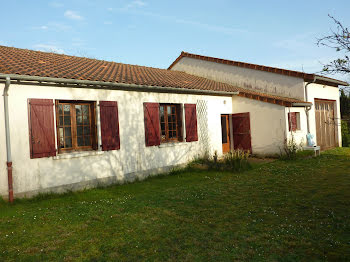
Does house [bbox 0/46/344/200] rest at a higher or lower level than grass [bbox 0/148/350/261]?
higher

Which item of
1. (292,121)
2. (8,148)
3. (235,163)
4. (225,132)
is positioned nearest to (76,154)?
(8,148)

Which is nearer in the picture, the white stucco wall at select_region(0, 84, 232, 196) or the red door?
the white stucco wall at select_region(0, 84, 232, 196)

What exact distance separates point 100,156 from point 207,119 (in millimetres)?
4999

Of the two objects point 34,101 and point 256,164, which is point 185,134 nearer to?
point 256,164

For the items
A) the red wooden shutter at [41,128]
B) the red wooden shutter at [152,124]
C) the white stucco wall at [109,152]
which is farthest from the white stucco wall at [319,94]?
the red wooden shutter at [41,128]

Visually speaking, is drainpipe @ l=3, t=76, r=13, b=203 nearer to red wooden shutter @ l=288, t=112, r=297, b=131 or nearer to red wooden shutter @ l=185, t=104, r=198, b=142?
red wooden shutter @ l=185, t=104, r=198, b=142

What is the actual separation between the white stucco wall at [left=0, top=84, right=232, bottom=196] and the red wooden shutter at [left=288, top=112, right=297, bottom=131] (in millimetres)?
2882

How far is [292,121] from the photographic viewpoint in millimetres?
11828

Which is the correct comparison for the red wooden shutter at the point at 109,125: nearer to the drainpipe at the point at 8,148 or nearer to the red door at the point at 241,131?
the drainpipe at the point at 8,148

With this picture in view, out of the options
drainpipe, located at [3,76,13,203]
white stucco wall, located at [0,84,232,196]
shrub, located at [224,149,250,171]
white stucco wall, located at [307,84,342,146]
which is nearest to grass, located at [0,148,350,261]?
drainpipe, located at [3,76,13,203]

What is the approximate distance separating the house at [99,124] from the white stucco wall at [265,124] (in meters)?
0.04

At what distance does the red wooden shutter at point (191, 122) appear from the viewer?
10.1m

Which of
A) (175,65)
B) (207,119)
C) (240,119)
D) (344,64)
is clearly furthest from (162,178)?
(175,65)

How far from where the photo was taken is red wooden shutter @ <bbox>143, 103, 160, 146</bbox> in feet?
28.8
